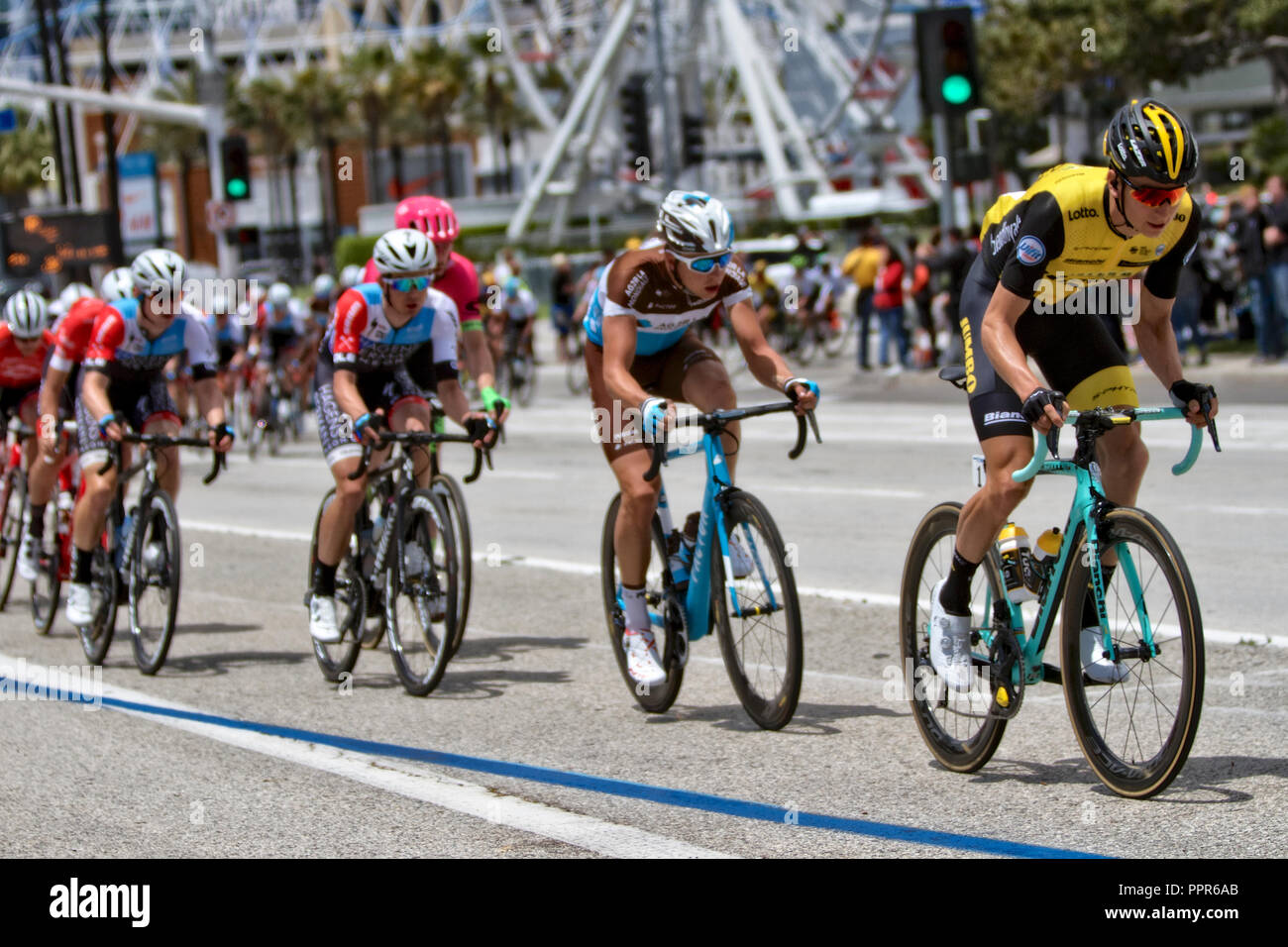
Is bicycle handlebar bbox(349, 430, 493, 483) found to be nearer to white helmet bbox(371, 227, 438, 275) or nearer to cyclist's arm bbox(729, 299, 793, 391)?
white helmet bbox(371, 227, 438, 275)

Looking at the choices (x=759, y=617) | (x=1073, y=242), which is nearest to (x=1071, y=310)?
(x=1073, y=242)

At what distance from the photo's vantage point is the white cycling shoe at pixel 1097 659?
16.4 ft

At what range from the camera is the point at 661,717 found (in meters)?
6.78

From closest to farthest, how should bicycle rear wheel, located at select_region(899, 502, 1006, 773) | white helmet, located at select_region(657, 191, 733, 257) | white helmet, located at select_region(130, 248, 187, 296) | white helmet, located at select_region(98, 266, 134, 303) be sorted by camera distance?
1. bicycle rear wheel, located at select_region(899, 502, 1006, 773)
2. white helmet, located at select_region(657, 191, 733, 257)
3. white helmet, located at select_region(130, 248, 187, 296)
4. white helmet, located at select_region(98, 266, 134, 303)

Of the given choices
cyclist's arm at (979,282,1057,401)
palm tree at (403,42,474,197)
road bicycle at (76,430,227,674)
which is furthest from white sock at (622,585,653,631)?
palm tree at (403,42,474,197)

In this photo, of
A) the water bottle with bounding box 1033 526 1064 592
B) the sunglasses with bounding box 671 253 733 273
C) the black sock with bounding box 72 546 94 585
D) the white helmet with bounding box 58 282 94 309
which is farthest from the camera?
the white helmet with bounding box 58 282 94 309

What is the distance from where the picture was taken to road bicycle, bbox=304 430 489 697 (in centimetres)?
735

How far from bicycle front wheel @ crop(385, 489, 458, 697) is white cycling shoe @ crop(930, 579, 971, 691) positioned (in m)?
2.50

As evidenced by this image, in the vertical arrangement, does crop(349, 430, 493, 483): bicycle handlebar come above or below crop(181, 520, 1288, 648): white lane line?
above

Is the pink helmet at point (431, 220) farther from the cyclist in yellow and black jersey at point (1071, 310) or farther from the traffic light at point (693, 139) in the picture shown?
the traffic light at point (693, 139)
